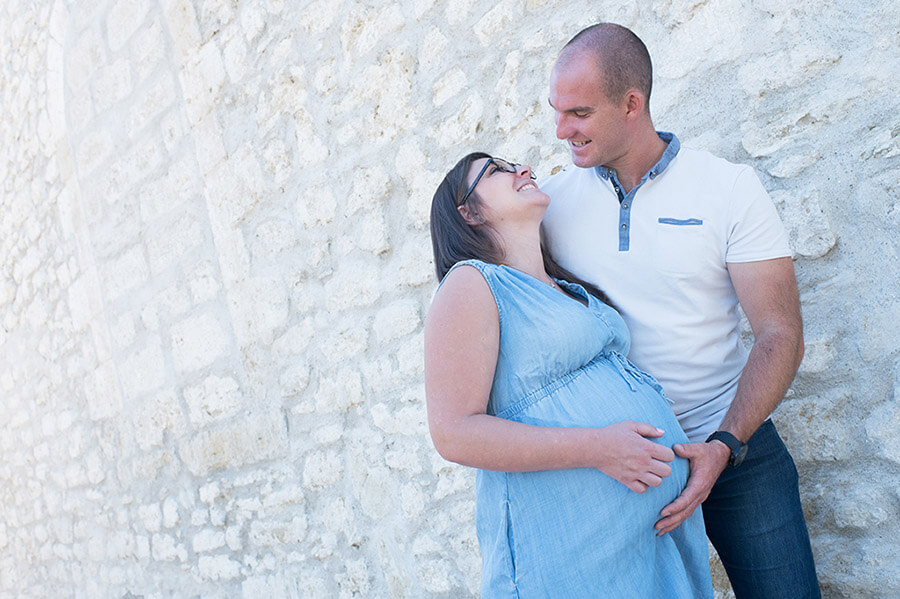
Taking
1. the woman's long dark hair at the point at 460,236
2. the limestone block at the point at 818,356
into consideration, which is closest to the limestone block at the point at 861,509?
the limestone block at the point at 818,356

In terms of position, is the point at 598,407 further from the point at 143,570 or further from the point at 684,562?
the point at 143,570

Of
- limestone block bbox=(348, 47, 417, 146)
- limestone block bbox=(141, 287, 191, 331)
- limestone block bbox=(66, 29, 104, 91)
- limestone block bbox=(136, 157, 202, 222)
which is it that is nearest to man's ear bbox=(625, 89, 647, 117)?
limestone block bbox=(348, 47, 417, 146)

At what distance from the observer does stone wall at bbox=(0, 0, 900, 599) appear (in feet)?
6.32

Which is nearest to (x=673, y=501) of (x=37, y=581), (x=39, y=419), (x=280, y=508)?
(x=280, y=508)

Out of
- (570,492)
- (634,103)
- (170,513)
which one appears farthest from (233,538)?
(634,103)

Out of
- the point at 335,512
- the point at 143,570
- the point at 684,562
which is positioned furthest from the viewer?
the point at 143,570

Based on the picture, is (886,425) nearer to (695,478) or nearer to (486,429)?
(695,478)

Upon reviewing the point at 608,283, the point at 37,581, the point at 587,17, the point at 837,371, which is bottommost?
the point at 37,581

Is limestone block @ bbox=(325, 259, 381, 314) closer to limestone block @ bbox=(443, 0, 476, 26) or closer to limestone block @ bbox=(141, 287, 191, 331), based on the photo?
limestone block @ bbox=(443, 0, 476, 26)

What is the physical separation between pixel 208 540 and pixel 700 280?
300cm

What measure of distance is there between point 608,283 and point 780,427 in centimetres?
65

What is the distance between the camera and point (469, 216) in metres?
1.85

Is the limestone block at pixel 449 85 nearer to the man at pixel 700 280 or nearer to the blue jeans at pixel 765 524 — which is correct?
the man at pixel 700 280

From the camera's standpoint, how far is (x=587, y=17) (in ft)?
7.79
